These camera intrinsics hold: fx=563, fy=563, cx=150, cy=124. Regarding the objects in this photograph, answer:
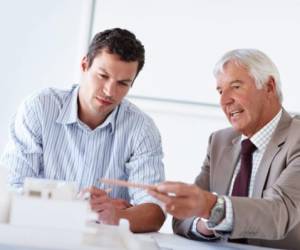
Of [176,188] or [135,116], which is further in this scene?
[135,116]

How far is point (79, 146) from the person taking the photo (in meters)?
2.21

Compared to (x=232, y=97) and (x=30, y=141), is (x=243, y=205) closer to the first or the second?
(x=232, y=97)

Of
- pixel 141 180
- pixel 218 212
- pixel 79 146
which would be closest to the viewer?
pixel 218 212

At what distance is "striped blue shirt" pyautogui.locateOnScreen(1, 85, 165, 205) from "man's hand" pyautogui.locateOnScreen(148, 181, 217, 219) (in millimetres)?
598

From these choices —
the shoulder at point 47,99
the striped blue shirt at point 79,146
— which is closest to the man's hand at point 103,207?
the striped blue shirt at point 79,146

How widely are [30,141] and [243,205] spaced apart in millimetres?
912

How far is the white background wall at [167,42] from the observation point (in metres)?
3.11

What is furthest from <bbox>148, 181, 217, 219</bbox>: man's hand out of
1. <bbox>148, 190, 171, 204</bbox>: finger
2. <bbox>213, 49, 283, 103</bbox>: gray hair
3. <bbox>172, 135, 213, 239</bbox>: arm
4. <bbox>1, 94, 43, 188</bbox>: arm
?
<bbox>1, 94, 43, 188</bbox>: arm

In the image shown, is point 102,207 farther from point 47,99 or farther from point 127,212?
point 47,99

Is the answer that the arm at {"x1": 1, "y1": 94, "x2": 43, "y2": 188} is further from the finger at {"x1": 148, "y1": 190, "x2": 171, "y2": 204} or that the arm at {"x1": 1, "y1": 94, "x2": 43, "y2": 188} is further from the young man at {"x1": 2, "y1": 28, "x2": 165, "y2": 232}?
the finger at {"x1": 148, "y1": 190, "x2": 171, "y2": 204}

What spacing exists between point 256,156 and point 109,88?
0.61m

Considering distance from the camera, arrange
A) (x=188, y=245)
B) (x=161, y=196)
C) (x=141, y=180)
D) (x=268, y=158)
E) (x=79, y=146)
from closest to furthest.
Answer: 1. (x=161, y=196)
2. (x=188, y=245)
3. (x=268, y=158)
4. (x=141, y=180)
5. (x=79, y=146)

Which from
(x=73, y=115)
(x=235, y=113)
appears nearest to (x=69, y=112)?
(x=73, y=115)

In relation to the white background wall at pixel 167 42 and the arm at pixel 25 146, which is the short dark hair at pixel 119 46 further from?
the white background wall at pixel 167 42
